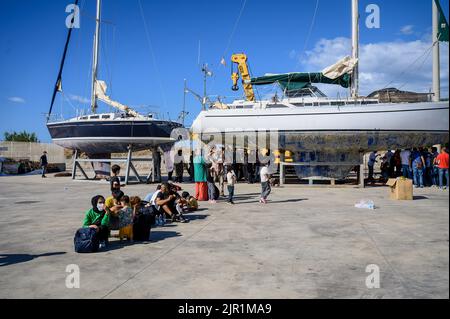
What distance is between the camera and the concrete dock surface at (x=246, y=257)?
13.3ft

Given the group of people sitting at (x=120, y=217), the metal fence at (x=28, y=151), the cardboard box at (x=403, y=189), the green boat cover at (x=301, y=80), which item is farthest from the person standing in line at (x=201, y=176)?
the metal fence at (x=28, y=151)

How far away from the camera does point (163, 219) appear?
821cm

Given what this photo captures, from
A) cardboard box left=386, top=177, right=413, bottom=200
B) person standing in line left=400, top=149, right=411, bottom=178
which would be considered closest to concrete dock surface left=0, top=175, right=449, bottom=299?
cardboard box left=386, top=177, right=413, bottom=200

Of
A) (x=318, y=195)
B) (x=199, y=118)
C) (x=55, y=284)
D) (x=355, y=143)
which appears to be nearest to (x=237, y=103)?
(x=199, y=118)

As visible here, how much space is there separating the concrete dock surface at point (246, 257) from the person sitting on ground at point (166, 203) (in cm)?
36

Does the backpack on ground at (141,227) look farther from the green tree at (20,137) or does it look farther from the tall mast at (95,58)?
the green tree at (20,137)

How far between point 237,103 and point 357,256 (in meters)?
14.0

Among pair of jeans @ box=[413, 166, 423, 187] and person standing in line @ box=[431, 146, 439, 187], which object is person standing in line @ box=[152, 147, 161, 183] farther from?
person standing in line @ box=[431, 146, 439, 187]

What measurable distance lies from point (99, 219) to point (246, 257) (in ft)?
8.59

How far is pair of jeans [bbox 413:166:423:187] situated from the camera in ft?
51.6

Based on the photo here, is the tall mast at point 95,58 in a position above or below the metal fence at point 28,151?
above

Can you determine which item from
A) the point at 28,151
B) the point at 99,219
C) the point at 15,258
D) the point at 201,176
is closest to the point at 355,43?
the point at 201,176

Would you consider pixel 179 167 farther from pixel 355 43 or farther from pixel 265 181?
pixel 355 43

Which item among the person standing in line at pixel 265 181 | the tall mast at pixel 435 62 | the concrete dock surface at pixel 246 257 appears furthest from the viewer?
the tall mast at pixel 435 62
